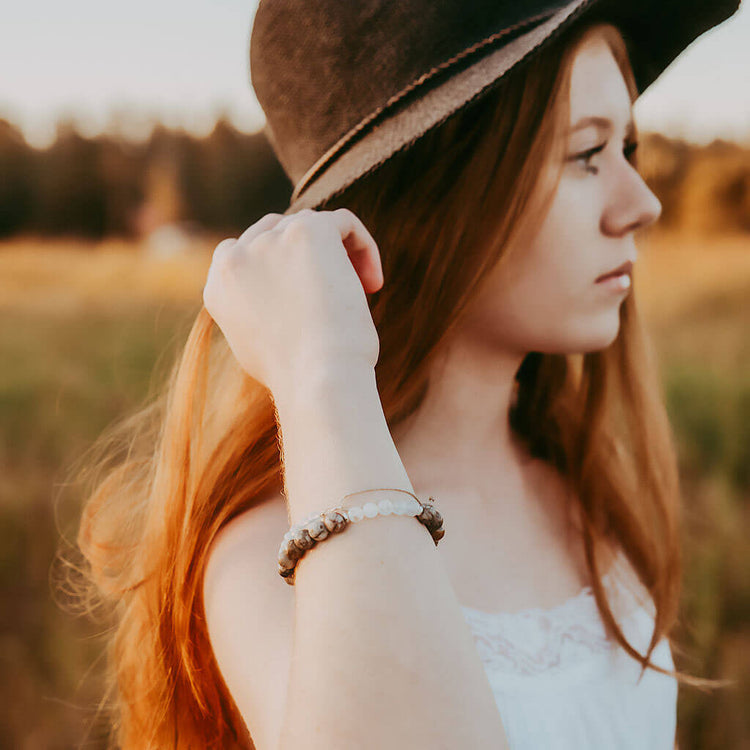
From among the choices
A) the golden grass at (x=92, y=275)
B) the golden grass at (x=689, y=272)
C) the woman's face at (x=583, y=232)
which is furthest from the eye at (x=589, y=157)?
the golden grass at (x=689, y=272)

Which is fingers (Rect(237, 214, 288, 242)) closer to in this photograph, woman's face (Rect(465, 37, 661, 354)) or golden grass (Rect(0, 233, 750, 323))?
woman's face (Rect(465, 37, 661, 354))

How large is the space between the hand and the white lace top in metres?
0.51

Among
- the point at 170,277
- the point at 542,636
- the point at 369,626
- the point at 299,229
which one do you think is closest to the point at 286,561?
the point at 369,626

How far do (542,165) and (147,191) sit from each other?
741 cm

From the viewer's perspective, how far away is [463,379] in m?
1.28

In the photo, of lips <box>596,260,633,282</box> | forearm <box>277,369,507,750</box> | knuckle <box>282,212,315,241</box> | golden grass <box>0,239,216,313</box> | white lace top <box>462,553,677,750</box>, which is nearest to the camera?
forearm <box>277,369,507,750</box>

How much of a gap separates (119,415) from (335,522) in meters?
2.20

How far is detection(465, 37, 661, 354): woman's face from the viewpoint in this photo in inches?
42.4

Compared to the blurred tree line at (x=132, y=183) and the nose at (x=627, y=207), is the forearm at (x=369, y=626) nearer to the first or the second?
the nose at (x=627, y=207)

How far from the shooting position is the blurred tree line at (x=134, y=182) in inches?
293

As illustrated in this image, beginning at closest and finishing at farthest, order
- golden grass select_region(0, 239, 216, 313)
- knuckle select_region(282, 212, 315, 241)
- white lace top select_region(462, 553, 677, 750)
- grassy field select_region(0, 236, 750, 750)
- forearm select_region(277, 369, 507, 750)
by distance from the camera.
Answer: forearm select_region(277, 369, 507, 750)
knuckle select_region(282, 212, 315, 241)
white lace top select_region(462, 553, 677, 750)
grassy field select_region(0, 236, 750, 750)
golden grass select_region(0, 239, 216, 313)

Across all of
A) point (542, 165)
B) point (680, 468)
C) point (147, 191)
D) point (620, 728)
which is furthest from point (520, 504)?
point (147, 191)

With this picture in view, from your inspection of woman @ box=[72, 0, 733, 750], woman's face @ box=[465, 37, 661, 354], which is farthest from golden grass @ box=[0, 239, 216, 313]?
woman's face @ box=[465, 37, 661, 354]

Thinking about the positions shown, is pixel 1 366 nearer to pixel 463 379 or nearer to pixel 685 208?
pixel 463 379
